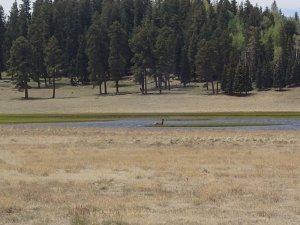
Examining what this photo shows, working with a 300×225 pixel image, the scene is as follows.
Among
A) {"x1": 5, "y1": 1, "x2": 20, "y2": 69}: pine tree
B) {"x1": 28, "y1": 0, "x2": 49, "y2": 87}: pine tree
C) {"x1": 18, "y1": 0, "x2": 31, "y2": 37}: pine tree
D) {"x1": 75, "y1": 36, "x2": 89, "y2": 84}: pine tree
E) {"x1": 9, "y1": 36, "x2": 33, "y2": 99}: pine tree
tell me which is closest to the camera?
{"x1": 9, "y1": 36, "x2": 33, "y2": 99}: pine tree

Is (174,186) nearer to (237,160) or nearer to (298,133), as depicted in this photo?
(237,160)

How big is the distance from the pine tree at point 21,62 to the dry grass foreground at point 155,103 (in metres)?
3.88

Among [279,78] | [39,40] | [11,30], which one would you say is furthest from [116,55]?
[11,30]

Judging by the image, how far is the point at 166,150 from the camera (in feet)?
107

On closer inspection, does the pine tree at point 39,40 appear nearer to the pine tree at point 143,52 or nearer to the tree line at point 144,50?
the tree line at point 144,50

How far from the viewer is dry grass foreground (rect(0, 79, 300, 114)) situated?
9875cm

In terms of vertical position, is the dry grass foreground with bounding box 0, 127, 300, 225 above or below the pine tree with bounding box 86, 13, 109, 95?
below

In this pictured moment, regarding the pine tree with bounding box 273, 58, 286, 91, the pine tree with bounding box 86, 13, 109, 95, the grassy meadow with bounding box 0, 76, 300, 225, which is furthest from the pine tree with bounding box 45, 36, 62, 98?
the grassy meadow with bounding box 0, 76, 300, 225

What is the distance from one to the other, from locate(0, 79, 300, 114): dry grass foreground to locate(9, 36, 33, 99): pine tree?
3.88m

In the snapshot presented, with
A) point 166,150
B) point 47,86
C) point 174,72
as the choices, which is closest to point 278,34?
point 174,72

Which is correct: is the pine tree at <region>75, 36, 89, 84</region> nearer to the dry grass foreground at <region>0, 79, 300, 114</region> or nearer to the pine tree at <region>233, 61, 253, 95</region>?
the dry grass foreground at <region>0, 79, 300, 114</region>

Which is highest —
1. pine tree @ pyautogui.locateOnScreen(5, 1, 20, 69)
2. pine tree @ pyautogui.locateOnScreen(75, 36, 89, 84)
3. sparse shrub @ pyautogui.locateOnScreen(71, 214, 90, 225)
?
pine tree @ pyautogui.locateOnScreen(5, 1, 20, 69)

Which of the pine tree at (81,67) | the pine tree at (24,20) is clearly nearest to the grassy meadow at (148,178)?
the pine tree at (81,67)

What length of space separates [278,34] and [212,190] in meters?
184
